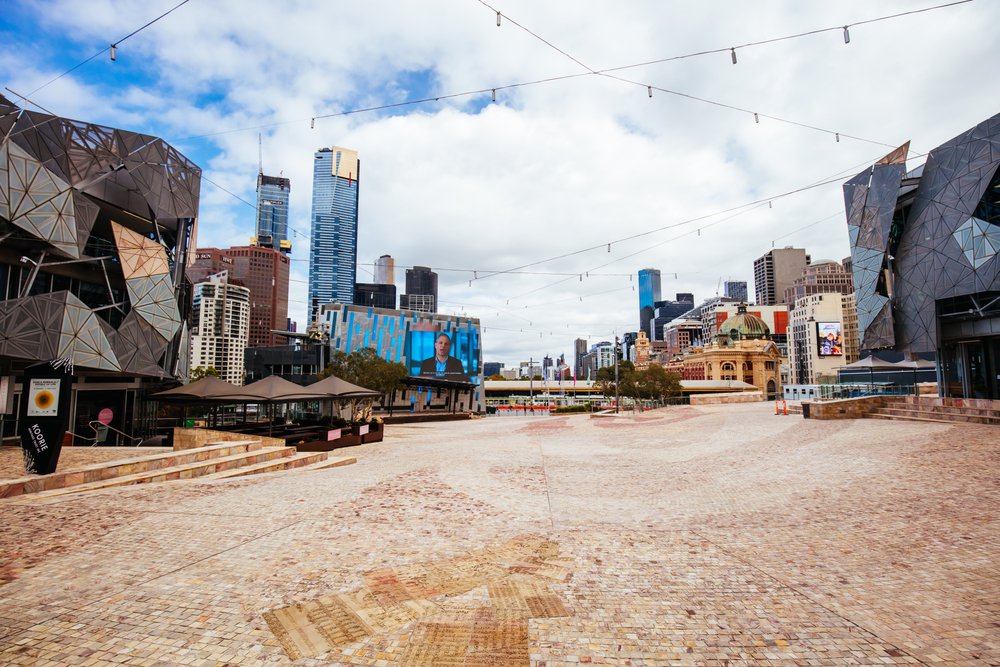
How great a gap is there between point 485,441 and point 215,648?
17.8m

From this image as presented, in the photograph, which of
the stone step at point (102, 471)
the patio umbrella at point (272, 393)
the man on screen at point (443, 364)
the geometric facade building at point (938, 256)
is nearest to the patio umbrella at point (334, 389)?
the patio umbrella at point (272, 393)

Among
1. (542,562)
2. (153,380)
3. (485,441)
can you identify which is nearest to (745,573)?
(542,562)

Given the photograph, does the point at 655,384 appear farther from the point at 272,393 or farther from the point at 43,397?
the point at 43,397

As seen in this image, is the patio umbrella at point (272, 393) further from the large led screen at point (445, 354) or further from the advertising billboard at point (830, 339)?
the advertising billboard at point (830, 339)

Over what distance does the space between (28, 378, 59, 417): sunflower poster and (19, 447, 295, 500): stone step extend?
1.90 metres

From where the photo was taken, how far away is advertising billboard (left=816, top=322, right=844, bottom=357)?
128250 mm

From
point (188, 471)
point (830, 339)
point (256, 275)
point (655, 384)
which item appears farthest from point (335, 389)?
point (256, 275)

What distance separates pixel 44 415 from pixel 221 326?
169 m

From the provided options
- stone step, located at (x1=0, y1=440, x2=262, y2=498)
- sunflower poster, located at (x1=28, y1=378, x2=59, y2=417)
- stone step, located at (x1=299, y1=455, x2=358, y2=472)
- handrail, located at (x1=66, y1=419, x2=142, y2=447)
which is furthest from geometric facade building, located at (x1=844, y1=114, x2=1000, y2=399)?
handrail, located at (x1=66, y1=419, x2=142, y2=447)

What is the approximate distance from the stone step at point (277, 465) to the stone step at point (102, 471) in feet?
4.67

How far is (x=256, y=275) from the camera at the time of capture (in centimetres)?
19475

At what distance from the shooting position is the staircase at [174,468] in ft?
31.2

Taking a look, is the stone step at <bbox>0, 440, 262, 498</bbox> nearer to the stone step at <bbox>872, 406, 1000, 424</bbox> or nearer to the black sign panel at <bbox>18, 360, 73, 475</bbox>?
the black sign panel at <bbox>18, 360, 73, 475</bbox>

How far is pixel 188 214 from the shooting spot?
2734 cm
